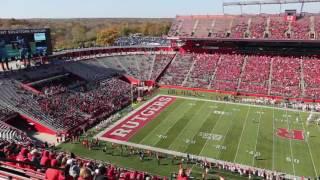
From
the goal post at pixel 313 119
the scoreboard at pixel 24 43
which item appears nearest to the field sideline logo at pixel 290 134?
the goal post at pixel 313 119

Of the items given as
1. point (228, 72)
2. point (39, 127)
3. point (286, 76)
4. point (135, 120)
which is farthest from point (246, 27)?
point (39, 127)

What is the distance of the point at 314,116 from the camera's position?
35.3m

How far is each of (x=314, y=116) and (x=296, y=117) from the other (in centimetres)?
213

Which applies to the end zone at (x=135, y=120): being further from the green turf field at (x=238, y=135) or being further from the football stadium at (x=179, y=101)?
the green turf field at (x=238, y=135)

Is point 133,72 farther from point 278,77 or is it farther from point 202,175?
point 202,175

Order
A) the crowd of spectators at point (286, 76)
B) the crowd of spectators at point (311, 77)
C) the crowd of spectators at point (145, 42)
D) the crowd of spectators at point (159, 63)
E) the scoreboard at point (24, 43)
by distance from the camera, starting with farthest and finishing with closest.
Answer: the crowd of spectators at point (145, 42) → the crowd of spectators at point (159, 63) → the crowd of spectators at point (286, 76) → the crowd of spectators at point (311, 77) → the scoreboard at point (24, 43)

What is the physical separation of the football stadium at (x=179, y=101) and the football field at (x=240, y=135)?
117 mm

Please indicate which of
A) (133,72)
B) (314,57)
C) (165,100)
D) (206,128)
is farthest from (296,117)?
(133,72)

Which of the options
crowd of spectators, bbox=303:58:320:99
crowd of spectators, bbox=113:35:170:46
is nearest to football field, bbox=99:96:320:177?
crowd of spectators, bbox=303:58:320:99

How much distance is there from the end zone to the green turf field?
84 centimetres

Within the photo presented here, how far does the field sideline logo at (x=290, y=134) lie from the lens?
96.4 feet

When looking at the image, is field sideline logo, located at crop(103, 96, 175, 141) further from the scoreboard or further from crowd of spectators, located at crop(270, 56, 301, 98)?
the scoreboard

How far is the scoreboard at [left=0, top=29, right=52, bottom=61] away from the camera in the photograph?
37.3 metres

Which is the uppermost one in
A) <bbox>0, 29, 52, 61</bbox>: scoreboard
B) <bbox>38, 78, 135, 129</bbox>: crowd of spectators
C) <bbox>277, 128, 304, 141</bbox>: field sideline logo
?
<bbox>0, 29, 52, 61</bbox>: scoreboard
